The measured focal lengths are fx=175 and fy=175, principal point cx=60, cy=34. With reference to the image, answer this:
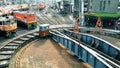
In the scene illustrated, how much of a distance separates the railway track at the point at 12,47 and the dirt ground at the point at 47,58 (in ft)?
2.18

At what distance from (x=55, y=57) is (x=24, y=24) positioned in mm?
16138

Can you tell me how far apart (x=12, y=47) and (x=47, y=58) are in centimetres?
572

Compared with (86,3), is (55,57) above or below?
below

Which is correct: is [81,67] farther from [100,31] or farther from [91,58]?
[100,31]

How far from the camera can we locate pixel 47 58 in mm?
22094

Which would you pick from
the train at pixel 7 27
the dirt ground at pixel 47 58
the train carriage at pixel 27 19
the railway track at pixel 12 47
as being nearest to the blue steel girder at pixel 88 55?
the dirt ground at pixel 47 58

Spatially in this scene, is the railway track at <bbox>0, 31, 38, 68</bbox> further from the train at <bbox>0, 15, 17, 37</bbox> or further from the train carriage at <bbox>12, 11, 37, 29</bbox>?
the train carriage at <bbox>12, 11, 37, 29</bbox>

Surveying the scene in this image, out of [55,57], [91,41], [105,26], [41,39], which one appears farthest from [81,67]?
Answer: [105,26]

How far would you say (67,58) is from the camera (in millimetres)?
21891

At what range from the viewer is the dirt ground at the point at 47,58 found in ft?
65.6

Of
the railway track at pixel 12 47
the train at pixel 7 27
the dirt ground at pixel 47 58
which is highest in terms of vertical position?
the train at pixel 7 27

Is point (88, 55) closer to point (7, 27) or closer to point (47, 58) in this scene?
point (47, 58)

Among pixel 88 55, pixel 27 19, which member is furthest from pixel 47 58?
pixel 27 19

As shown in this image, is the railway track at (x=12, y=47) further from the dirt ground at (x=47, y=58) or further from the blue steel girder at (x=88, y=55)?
the blue steel girder at (x=88, y=55)
